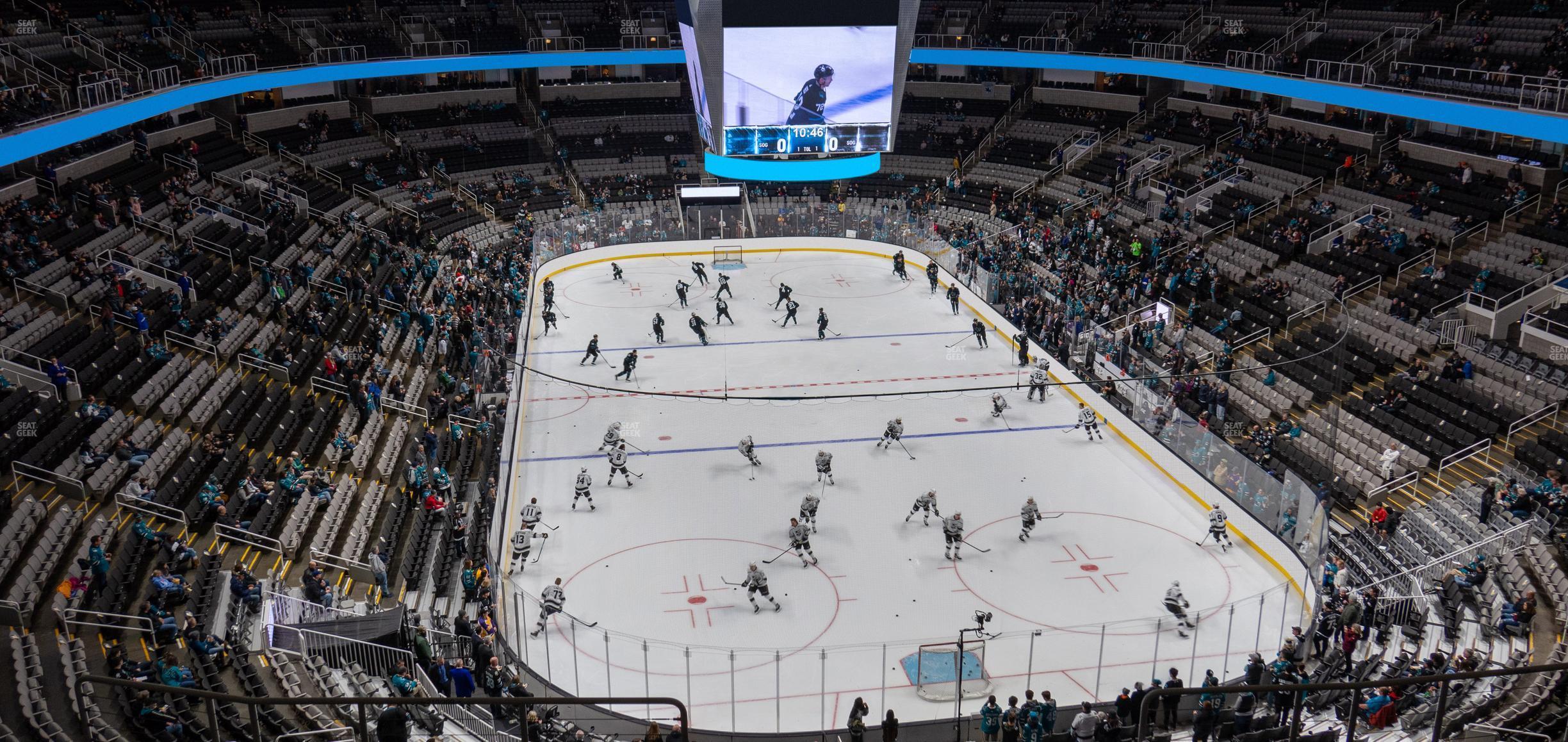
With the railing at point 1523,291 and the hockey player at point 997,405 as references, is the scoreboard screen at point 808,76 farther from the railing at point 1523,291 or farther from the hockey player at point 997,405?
the railing at point 1523,291

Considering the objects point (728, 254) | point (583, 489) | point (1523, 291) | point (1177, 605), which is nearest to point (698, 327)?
point (583, 489)

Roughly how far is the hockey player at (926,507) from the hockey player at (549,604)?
5880mm

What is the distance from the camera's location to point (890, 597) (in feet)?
52.8

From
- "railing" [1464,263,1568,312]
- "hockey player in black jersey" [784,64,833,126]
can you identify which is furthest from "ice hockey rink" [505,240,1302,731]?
"railing" [1464,263,1568,312]

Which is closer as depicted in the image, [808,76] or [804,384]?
[804,384]

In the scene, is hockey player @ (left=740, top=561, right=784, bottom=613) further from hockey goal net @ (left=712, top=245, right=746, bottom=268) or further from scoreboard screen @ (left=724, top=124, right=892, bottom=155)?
hockey goal net @ (left=712, top=245, right=746, bottom=268)

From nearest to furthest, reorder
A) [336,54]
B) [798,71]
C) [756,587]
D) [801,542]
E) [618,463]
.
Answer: [756,587]
[801,542]
[618,463]
[798,71]
[336,54]

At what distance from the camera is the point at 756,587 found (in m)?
15.5

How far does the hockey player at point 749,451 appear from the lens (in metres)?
20.4

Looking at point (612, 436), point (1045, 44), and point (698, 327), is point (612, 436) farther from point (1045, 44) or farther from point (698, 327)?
point (1045, 44)

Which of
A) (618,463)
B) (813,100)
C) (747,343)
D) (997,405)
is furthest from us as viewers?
(747,343)

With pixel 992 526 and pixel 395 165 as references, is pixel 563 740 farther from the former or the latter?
pixel 395 165

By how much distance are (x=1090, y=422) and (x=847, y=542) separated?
21.4 feet

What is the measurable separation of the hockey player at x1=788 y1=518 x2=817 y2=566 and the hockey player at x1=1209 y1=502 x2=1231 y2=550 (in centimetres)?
607
